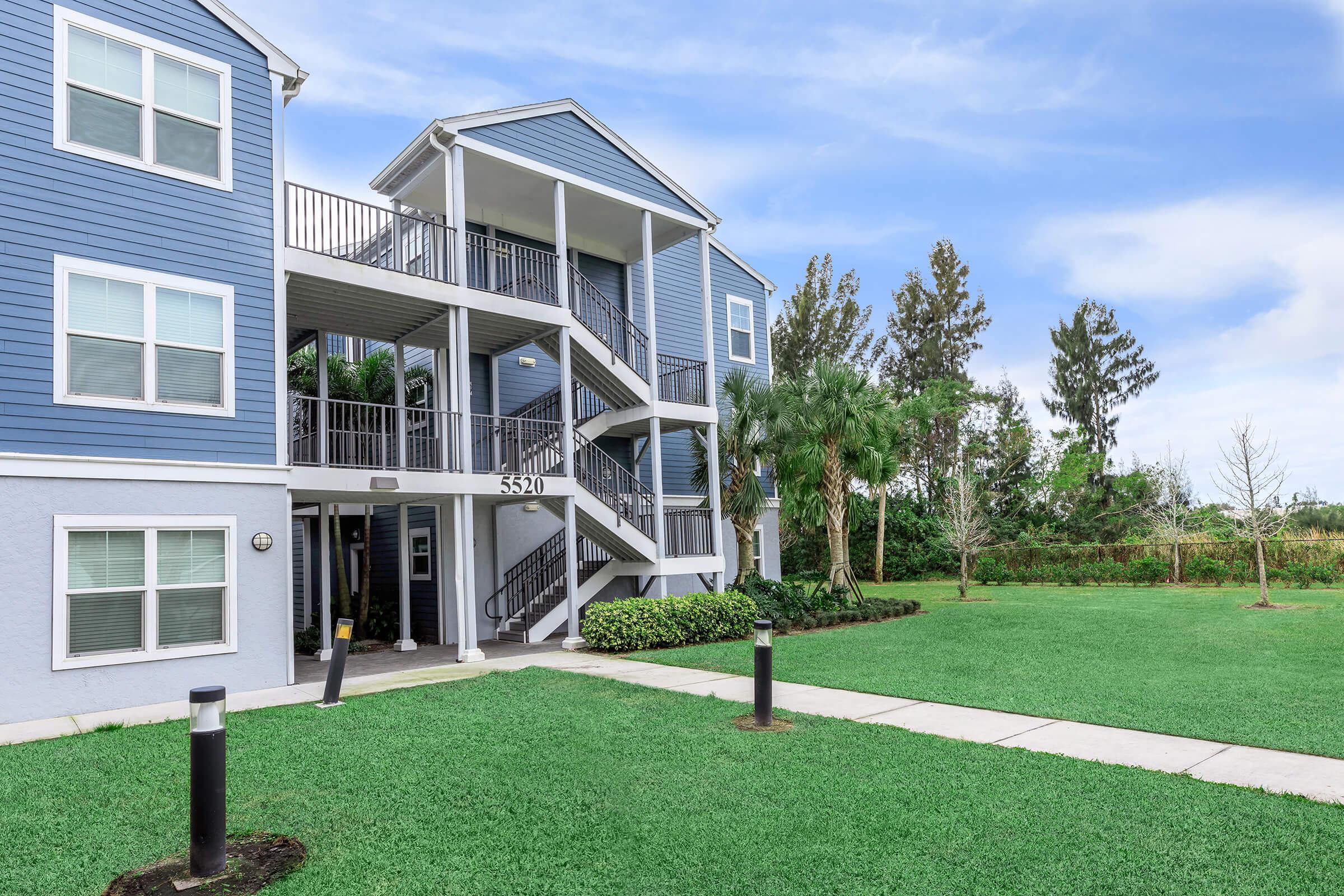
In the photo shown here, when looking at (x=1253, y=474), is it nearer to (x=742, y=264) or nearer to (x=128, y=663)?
(x=742, y=264)

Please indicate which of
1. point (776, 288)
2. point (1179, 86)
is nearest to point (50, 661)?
point (776, 288)

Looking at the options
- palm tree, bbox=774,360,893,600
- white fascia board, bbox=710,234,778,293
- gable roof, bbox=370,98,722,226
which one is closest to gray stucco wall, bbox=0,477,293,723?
gable roof, bbox=370,98,722,226

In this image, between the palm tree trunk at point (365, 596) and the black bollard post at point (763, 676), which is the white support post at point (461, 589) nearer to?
the palm tree trunk at point (365, 596)

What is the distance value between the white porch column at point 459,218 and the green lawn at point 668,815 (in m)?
7.51

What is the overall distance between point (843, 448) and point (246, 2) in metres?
12.7

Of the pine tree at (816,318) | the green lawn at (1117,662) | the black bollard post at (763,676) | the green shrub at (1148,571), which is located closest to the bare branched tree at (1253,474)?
the green lawn at (1117,662)

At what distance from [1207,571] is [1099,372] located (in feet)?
83.7

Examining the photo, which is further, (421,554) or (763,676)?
(421,554)

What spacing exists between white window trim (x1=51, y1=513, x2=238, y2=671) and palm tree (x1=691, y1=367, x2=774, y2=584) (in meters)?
9.42

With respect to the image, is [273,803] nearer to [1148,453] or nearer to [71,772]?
[71,772]

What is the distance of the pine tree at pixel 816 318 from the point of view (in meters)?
39.8

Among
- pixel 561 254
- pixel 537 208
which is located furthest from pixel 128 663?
pixel 537 208

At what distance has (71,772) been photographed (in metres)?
6.16

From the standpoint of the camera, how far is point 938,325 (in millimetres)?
42156
